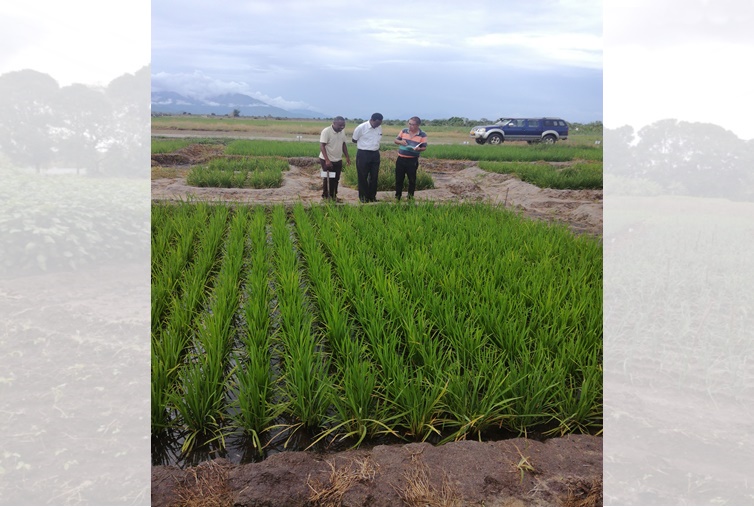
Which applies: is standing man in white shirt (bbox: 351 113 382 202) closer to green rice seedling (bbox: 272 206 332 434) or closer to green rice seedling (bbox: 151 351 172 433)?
green rice seedling (bbox: 272 206 332 434)

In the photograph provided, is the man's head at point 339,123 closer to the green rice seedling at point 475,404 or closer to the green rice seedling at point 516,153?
the green rice seedling at point 475,404

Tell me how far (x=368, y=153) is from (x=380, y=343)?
4747 millimetres

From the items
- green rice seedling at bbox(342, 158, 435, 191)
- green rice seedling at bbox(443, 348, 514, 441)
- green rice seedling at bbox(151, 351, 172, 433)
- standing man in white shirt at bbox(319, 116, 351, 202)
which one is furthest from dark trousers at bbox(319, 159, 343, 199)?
green rice seedling at bbox(443, 348, 514, 441)

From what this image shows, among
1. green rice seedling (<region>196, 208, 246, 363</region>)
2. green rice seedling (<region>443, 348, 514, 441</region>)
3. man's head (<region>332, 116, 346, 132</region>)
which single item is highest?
man's head (<region>332, 116, 346, 132</region>)

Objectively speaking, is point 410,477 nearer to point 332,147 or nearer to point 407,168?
point 332,147

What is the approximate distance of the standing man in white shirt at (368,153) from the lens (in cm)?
701

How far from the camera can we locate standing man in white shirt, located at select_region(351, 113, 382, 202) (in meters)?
7.01

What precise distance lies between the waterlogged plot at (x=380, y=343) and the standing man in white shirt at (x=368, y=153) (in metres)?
2.45

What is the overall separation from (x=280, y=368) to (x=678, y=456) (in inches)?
73.9

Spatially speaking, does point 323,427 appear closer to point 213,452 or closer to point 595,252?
point 213,452

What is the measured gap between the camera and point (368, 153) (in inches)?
283

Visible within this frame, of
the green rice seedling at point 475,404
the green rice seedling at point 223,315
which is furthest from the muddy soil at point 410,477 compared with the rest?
the green rice seedling at point 223,315

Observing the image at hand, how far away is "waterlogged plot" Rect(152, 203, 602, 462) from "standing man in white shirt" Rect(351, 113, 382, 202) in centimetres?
245

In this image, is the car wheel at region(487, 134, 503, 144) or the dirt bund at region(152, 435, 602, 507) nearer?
the dirt bund at region(152, 435, 602, 507)
